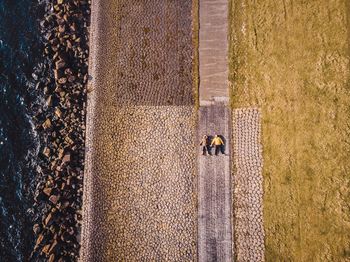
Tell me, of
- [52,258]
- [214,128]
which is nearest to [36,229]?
[52,258]

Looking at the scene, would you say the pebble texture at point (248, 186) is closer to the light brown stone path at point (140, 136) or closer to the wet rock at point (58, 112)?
the light brown stone path at point (140, 136)

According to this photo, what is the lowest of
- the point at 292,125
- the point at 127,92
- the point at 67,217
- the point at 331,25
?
the point at 67,217

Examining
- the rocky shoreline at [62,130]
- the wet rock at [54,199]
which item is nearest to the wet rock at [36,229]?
the rocky shoreline at [62,130]

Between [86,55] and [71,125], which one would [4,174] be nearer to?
[71,125]

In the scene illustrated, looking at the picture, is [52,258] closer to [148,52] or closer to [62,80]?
[62,80]

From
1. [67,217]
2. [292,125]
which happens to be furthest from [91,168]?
[292,125]
